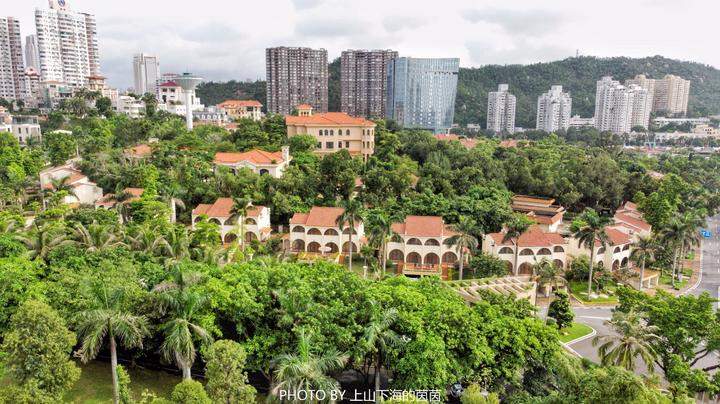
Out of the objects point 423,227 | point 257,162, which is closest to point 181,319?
point 423,227

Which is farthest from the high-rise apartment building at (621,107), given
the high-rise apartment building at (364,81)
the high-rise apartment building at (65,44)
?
the high-rise apartment building at (65,44)

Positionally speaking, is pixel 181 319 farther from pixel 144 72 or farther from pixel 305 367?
pixel 144 72

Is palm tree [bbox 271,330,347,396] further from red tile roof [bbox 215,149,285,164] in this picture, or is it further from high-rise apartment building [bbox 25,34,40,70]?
high-rise apartment building [bbox 25,34,40,70]

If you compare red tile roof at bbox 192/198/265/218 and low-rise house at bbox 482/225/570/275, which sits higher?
red tile roof at bbox 192/198/265/218

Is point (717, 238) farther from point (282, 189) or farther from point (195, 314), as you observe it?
point (195, 314)

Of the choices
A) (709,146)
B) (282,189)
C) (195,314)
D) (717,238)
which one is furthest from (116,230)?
(709,146)

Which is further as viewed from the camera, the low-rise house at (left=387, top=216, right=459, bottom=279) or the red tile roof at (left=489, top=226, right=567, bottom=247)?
the low-rise house at (left=387, top=216, right=459, bottom=279)

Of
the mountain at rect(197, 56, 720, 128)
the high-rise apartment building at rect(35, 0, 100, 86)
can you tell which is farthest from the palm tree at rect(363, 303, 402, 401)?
the high-rise apartment building at rect(35, 0, 100, 86)
